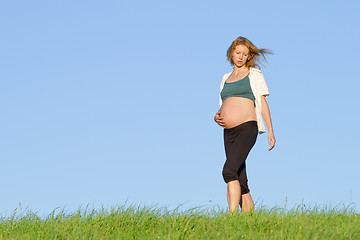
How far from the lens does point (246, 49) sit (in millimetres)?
7730

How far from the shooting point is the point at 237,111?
24.2 ft

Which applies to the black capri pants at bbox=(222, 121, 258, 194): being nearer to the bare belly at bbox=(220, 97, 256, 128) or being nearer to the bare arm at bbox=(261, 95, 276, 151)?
the bare belly at bbox=(220, 97, 256, 128)

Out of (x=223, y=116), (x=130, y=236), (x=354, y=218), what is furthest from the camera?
(x=223, y=116)

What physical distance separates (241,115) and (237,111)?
3.4 inches

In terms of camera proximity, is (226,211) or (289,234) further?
(226,211)

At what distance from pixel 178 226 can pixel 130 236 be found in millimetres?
624

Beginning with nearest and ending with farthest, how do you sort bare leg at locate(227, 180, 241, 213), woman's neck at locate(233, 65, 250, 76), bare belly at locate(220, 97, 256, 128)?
1. bare leg at locate(227, 180, 241, 213)
2. bare belly at locate(220, 97, 256, 128)
3. woman's neck at locate(233, 65, 250, 76)

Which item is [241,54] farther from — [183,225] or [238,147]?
[183,225]

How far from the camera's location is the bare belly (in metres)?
7.37

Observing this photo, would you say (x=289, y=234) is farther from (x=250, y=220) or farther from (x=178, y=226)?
(x=178, y=226)

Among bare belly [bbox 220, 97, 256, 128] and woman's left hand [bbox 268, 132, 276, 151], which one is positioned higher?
bare belly [bbox 220, 97, 256, 128]

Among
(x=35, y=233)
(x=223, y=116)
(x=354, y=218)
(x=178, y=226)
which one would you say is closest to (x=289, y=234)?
(x=178, y=226)

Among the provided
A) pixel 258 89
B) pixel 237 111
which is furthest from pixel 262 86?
pixel 237 111

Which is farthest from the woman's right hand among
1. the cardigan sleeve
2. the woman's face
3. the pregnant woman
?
the woman's face
